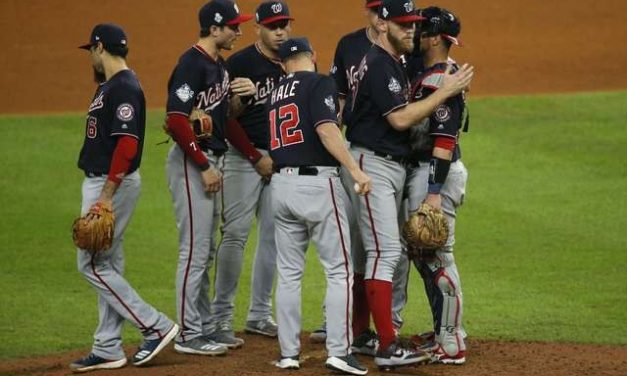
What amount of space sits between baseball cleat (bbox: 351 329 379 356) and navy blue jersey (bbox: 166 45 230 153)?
1.38m

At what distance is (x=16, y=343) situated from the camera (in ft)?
26.3

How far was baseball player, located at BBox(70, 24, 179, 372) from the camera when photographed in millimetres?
6746

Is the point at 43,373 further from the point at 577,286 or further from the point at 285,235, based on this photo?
the point at 577,286

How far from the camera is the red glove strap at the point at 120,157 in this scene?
265 inches

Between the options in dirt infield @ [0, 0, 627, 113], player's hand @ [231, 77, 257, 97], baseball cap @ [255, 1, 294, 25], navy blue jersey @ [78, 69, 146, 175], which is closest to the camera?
navy blue jersey @ [78, 69, 146, 175]

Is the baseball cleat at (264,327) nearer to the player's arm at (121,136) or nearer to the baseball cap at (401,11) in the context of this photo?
the player's arm at (121,136)

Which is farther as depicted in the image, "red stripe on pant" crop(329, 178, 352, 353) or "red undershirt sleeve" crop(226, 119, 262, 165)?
"red undershirt sleeve" crop(226, 119, 262, 165)

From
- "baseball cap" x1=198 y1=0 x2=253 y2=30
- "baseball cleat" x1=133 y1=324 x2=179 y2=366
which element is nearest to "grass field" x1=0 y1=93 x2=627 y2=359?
"baseball cleat" x1=133 y1=324 x2=179 y2=366

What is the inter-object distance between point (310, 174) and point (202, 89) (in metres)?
0.93

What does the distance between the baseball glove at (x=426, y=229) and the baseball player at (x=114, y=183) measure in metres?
1.45

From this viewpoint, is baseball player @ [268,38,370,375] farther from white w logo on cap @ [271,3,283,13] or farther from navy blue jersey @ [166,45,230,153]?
white w logo on cap @ [271,3,283,13]

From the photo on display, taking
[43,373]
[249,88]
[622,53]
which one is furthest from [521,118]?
[43,373]

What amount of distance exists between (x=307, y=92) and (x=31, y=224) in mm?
5496

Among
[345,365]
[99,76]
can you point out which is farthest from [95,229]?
[345,365]
